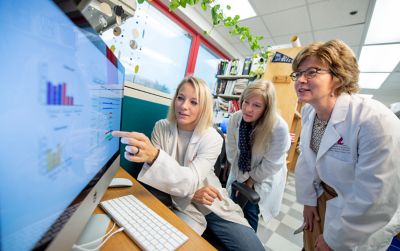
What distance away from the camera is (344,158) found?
2.69ft

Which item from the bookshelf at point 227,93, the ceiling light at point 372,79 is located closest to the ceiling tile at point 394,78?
the ceiling light at point 372,79

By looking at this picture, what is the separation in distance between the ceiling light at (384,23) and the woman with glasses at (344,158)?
6.88 ft

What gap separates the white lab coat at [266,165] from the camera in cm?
127

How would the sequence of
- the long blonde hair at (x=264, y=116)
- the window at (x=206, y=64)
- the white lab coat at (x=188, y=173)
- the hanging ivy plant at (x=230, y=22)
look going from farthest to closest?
the window at (x=206, y=64) → the long blonde hair at (x=264, y=116) → the hanging ivy plant at (x=230, y=22) → the white lab coat at (x=188, y=173)

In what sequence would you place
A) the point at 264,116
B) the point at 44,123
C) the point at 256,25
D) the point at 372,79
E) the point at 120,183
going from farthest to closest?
the point at 372,79 → the point at 256,25 → the point at 264,116 → the point at 120,183 → the point at 44,123

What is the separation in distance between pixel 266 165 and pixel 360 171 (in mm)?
598

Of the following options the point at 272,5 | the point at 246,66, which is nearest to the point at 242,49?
the point at 272,5

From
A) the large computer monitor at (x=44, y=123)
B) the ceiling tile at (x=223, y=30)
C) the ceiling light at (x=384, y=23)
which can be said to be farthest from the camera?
the ceiling tile at (x=223, y=30)

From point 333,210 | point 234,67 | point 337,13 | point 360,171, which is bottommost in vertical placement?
point 333,210

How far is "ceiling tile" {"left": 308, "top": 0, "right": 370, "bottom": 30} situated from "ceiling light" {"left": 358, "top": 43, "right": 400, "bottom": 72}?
3.00ft

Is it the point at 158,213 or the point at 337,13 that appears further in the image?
the point at 337,13

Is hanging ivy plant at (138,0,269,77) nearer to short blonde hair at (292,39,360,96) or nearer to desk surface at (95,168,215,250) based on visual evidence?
short blonde hair at (292,39,360,96)

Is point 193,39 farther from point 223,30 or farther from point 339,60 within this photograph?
point 339,60

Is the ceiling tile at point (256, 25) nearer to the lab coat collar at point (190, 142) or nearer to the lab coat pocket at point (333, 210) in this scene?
the lab coat collar at point (190, 142)
